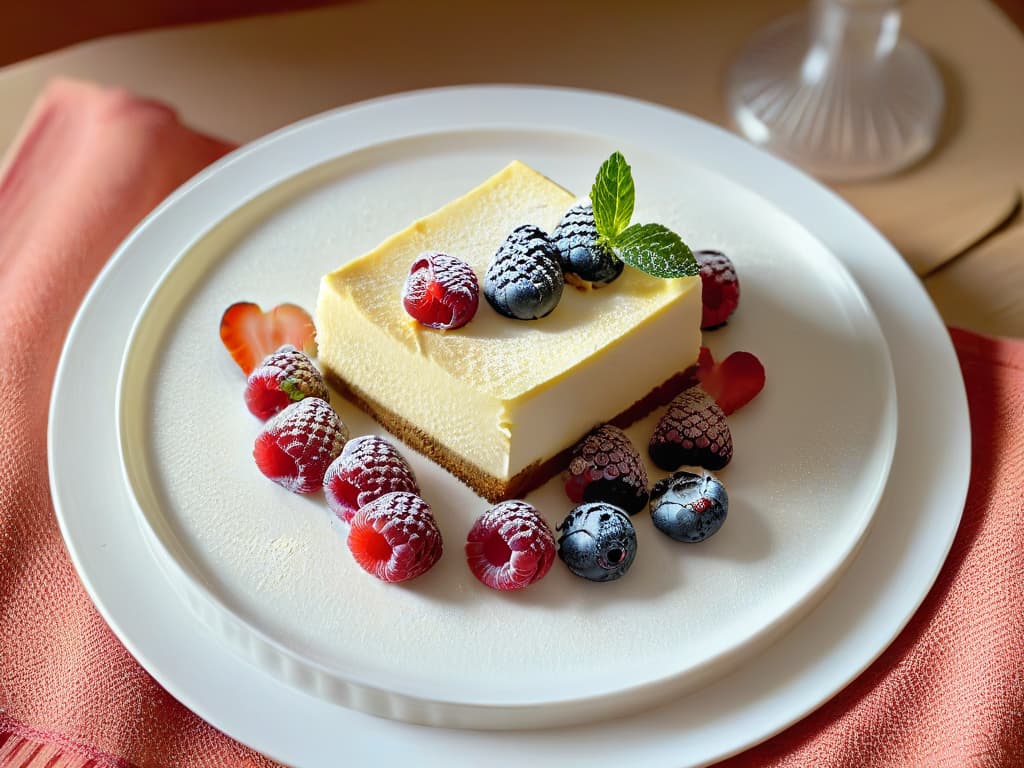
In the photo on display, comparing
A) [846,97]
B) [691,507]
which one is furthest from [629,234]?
[846,97]

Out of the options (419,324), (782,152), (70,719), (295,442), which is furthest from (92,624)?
(782,152)

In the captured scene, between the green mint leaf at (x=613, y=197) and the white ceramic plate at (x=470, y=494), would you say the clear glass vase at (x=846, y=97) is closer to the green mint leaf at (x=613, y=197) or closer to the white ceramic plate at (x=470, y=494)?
the white ceramic plate at (x=470, y=494)

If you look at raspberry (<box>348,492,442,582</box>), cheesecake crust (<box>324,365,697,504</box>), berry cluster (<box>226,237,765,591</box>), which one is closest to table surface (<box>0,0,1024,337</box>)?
cheesecake crust (<box>324,365,697,504</box>)

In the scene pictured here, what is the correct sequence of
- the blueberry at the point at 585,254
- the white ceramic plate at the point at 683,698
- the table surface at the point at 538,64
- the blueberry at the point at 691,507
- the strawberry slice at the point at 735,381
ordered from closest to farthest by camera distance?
the white ceramic plate at the point at 683,698 < the blueberry at the point at 691,507 < the blueberry at the point at 585,254 < the strawberry slice at the point at 735,381 < the table surface at the point at 538,64

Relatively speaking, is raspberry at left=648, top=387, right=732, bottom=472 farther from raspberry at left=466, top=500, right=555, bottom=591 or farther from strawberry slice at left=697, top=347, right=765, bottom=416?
raspberry at left=466, top=500, right=555, bottom=591

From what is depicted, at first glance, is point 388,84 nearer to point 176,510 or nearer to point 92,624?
point 176,510

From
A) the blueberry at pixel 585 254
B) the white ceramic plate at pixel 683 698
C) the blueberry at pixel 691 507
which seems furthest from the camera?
the blueberry at pixel 585 254

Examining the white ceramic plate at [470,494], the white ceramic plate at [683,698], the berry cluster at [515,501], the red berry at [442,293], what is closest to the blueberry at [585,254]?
the berry cluster at [515,501]
